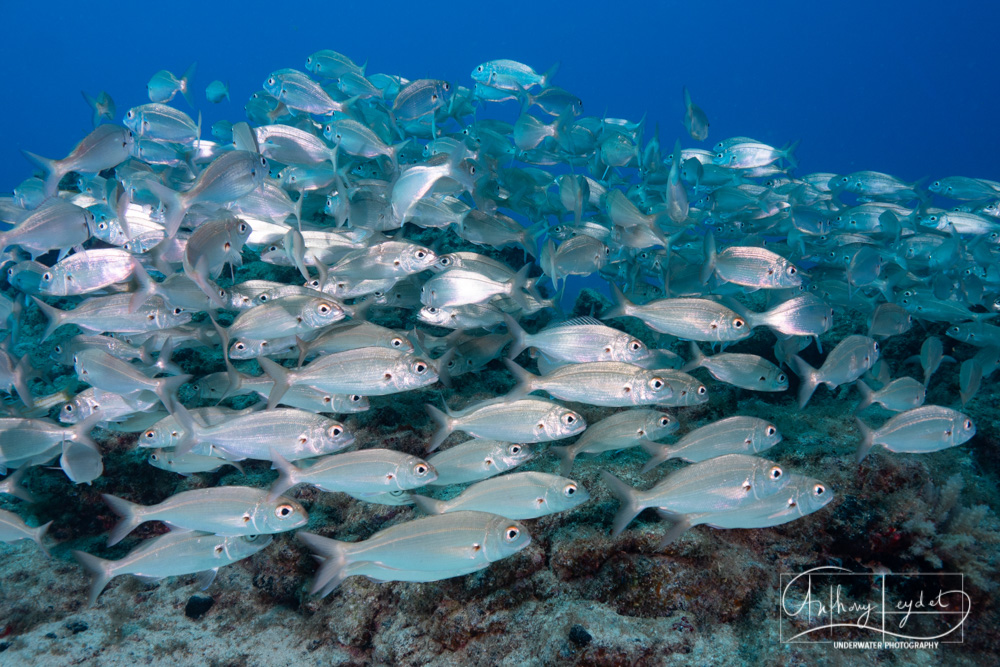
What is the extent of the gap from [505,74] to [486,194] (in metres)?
2.93

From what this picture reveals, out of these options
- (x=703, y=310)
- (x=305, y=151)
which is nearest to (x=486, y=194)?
(x=305, y=151)

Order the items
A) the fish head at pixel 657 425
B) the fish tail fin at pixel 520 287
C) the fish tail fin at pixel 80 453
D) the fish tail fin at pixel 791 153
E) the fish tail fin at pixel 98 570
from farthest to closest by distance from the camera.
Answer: the fish tail fin at pixel 791 153, the fish tail fin at pixel 520 287, the fish tail fin at pixel 80 453, the fish head at pixel 657 425, the fish tail fin at pixel 98 570

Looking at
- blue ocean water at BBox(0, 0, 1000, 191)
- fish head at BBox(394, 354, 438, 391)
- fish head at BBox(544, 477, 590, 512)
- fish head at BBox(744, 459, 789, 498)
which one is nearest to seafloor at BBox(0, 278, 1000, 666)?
fish head at BBox(544, 477, 590, 512)

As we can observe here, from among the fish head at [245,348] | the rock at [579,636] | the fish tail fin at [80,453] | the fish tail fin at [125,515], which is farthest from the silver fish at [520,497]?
the fish tail fin at [80,453]

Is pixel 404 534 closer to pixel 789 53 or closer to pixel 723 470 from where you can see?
pixel 723 470

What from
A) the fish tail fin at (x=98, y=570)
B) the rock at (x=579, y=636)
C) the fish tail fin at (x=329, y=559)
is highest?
the fish tail fin at (x=329, y=559)

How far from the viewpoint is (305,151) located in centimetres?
477

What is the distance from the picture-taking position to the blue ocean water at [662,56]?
3575 inches

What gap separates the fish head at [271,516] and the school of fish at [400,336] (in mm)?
12

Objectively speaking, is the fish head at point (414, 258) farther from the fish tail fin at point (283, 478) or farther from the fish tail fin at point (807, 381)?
the fish tail fin at point (807, 381)

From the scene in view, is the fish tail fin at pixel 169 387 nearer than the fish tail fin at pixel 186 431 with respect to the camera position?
No

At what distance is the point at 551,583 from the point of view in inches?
130

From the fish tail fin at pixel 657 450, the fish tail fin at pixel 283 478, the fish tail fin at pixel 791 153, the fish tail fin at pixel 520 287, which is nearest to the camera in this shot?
the fish tail fin at pixel 283 478

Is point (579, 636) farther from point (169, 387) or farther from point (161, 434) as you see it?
point (161, 434)
